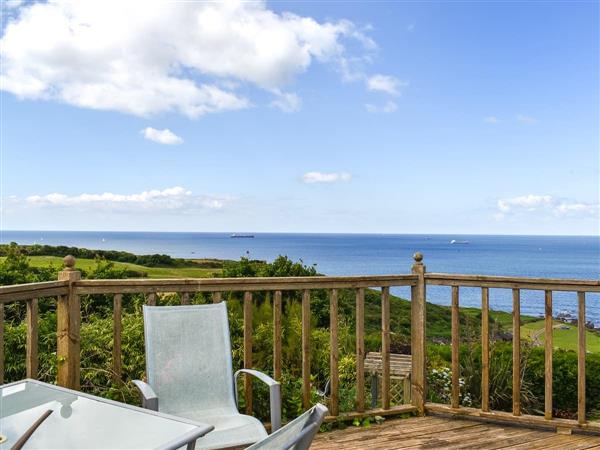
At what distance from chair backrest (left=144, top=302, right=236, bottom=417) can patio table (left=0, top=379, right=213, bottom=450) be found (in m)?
0.70

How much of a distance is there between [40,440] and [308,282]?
1.92m

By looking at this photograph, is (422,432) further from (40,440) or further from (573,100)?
(573,100)

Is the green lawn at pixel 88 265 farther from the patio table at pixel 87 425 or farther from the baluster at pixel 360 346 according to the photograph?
the patio table at pixel 87 425

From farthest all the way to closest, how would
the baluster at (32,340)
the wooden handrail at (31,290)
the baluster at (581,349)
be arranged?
the baluster at (581,349)
the baluster at (32,340)
the wooden handrail at (31,290)

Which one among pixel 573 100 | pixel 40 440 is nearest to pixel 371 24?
pixel 573 100

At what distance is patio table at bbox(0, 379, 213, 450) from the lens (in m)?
1.54

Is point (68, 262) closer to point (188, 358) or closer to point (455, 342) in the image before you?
point (188, 358)

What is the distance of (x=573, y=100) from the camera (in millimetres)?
13602

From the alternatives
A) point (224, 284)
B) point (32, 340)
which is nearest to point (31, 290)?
point (32, 340)

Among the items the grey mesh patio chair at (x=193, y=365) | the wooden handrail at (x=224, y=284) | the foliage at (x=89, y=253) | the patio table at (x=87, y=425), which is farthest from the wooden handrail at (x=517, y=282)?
the foliage at (x=89, y=253)

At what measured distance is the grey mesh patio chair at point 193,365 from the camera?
2604mm

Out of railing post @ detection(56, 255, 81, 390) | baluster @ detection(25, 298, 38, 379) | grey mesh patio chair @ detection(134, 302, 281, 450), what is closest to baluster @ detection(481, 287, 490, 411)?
grey mesh patio chair @ detection(134, 302, 281, 450)

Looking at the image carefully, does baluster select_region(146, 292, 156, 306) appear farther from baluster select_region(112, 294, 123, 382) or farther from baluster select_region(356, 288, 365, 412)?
baluster select_region(356, 288, 365, 412)

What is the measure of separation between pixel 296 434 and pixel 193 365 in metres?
1.72
